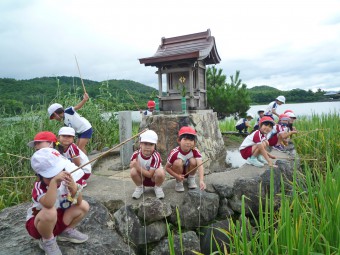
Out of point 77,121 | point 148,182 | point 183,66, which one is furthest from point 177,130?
point 148,182

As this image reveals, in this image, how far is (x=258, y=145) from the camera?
4.25 m

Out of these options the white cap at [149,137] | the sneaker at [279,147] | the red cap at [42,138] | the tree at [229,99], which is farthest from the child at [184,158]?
the tree at [229,99]

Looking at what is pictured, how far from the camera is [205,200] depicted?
327cm

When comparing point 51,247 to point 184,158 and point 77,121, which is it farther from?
point 77,121

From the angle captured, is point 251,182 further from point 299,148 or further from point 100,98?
point 100,98

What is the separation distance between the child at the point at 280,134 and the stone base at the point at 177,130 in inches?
56.2

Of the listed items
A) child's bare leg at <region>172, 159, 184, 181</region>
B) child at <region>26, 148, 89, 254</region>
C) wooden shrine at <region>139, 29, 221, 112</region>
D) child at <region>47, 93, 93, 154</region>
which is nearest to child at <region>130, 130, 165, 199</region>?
child's bare leg at <region>172, 159, 184, 181</region>

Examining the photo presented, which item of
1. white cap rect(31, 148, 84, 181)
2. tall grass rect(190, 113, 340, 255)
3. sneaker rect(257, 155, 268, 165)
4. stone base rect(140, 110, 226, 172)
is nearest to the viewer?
tall grass rect(190, 113, 340, 255)

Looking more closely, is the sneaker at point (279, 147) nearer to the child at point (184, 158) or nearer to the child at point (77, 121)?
the child at point (184, 158)

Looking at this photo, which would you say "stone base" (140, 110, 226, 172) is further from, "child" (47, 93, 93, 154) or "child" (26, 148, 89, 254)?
"child" (26, 148, 89, 254)

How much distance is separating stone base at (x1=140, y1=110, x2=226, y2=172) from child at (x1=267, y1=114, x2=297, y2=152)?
1.43 metres

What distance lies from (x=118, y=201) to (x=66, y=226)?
1109mm

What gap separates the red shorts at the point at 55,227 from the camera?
1908 millimetres

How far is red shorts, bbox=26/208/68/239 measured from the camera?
1908 mm
